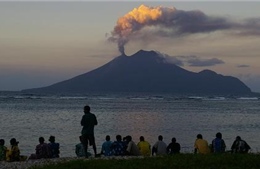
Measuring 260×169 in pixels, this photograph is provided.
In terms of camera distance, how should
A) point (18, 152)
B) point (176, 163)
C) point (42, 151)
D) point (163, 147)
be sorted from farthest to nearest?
1. point (163, 147)
2. point (42, 151)
3. point (18, 152)
4. point (176, 163)

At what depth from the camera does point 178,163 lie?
14.4 meters

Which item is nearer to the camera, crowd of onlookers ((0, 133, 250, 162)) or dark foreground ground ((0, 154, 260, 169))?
dark foreground ground ((0, 154, 260, 169))

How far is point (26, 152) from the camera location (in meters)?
27.5

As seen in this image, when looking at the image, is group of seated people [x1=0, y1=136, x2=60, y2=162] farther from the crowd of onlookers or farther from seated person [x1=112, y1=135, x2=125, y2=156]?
seated person [x1=112, y1=135, x2=125, y2=156]

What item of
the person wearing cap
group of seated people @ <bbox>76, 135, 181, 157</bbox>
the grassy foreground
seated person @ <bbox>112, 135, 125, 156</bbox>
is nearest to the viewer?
the grassy foreground

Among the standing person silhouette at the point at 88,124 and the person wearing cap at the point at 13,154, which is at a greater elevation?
the standing person silhouette at the point at 88,124

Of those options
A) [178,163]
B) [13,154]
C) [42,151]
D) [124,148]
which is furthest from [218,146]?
[13,154]

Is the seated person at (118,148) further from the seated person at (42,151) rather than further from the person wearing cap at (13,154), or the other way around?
the person wearing cap at (13,154)

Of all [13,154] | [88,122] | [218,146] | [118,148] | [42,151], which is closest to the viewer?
[88,122]

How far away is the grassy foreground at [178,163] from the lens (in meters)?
14.1

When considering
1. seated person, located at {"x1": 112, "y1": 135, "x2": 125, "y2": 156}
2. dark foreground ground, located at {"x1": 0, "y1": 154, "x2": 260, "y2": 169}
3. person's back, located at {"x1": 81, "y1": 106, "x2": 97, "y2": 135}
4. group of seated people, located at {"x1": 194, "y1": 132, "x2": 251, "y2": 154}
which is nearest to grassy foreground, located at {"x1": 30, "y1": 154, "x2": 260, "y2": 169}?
dark foreground ground, located at {"x1": 0, "y1": 154, "x2": 260, "y2": 169}

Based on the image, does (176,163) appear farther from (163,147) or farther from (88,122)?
(163,147)

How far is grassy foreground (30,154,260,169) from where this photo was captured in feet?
46.1

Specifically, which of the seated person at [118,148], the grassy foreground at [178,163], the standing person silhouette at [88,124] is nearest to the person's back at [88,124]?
the standing person silhouette at [88,124]
